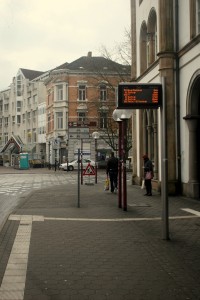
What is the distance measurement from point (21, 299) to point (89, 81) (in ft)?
187

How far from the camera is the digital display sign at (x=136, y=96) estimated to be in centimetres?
823

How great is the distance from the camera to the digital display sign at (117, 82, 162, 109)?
8.23 metres

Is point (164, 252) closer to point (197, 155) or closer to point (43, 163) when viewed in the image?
point (197, 155)

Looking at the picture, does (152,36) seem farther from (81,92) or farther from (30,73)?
(30,73)

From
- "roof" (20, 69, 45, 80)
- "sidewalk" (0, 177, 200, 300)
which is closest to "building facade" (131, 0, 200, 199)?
"sidewalk" (0, 177, 200, 300)

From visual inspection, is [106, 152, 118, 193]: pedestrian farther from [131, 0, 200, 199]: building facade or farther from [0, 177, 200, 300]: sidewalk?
[0, 177, 200, 300]: sidewalk

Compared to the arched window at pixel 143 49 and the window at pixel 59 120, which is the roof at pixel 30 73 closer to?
the window at pixel 59 120

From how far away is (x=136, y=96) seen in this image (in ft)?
27.0

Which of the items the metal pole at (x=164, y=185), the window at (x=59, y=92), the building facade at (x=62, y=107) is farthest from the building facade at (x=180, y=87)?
the window at (x=59, y=92)

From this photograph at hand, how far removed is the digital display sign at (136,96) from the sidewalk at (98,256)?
2.51m

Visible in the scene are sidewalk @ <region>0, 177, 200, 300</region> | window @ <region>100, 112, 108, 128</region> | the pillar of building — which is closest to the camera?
sidewalk @ <region>0, 177, 200, 300</region>

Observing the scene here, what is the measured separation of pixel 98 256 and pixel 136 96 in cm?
307

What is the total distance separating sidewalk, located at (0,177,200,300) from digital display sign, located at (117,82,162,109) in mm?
2507

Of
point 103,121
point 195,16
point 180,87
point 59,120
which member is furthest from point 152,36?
point 59,120
